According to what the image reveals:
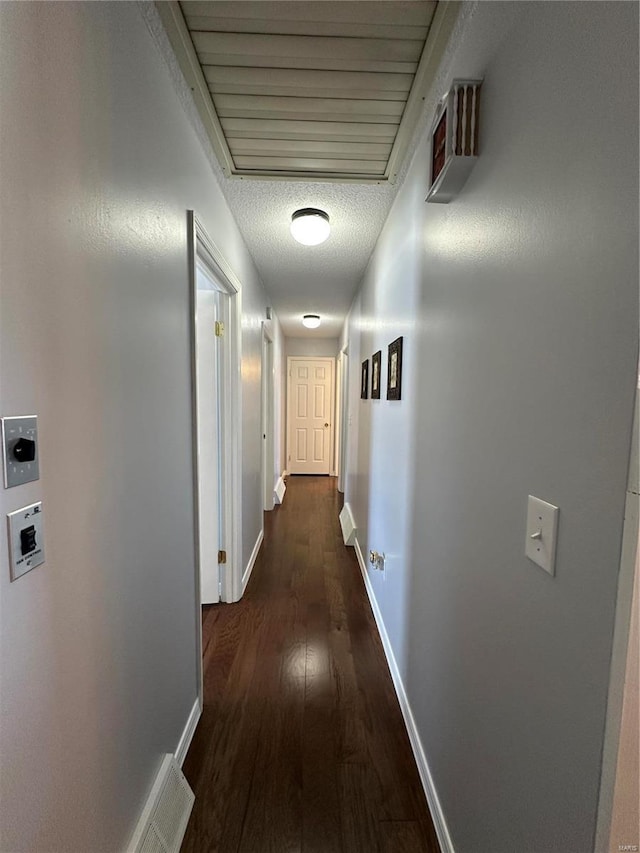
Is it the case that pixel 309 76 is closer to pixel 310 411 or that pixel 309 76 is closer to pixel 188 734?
pixel 188 734

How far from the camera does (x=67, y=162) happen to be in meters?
0.69

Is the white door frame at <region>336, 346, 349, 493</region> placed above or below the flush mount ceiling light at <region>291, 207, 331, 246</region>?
below

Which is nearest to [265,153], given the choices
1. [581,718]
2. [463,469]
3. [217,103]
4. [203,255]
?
[217,103]

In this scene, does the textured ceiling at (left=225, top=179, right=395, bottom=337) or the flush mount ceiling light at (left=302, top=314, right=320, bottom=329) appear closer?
the textured ceiling at (left=225, top=179, right=395, bottom=337)

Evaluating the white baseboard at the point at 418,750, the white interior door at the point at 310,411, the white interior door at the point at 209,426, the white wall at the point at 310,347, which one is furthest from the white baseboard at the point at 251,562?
the white wall at the point at 310,347

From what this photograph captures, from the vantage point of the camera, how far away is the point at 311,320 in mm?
4887

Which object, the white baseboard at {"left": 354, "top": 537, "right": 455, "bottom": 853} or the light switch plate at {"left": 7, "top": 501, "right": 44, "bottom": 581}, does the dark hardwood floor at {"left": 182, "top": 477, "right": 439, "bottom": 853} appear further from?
the light switch plate at {"left": 7, "top": 501, "right": 44, "bottom": 581}

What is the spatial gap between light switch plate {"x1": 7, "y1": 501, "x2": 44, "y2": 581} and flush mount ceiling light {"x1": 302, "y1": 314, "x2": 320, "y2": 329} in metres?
4.43

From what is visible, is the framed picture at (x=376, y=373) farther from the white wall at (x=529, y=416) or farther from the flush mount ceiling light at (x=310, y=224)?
the white wall at (x=529, y=416)

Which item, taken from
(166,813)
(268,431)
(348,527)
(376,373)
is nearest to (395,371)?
(376,373)

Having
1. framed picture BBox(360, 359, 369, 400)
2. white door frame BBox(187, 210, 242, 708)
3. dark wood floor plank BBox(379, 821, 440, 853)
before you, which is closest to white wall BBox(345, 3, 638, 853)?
dark wood floor plank BBox(379, 821, 440, 853)

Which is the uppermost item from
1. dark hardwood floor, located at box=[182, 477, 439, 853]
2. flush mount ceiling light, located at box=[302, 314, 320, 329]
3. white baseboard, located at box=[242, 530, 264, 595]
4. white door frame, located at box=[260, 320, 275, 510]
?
flush mount ceiling light, located at box=[302, 314, 320, 329]

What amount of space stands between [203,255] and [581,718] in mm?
1838

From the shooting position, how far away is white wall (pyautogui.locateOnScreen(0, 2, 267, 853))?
59 centimetres
